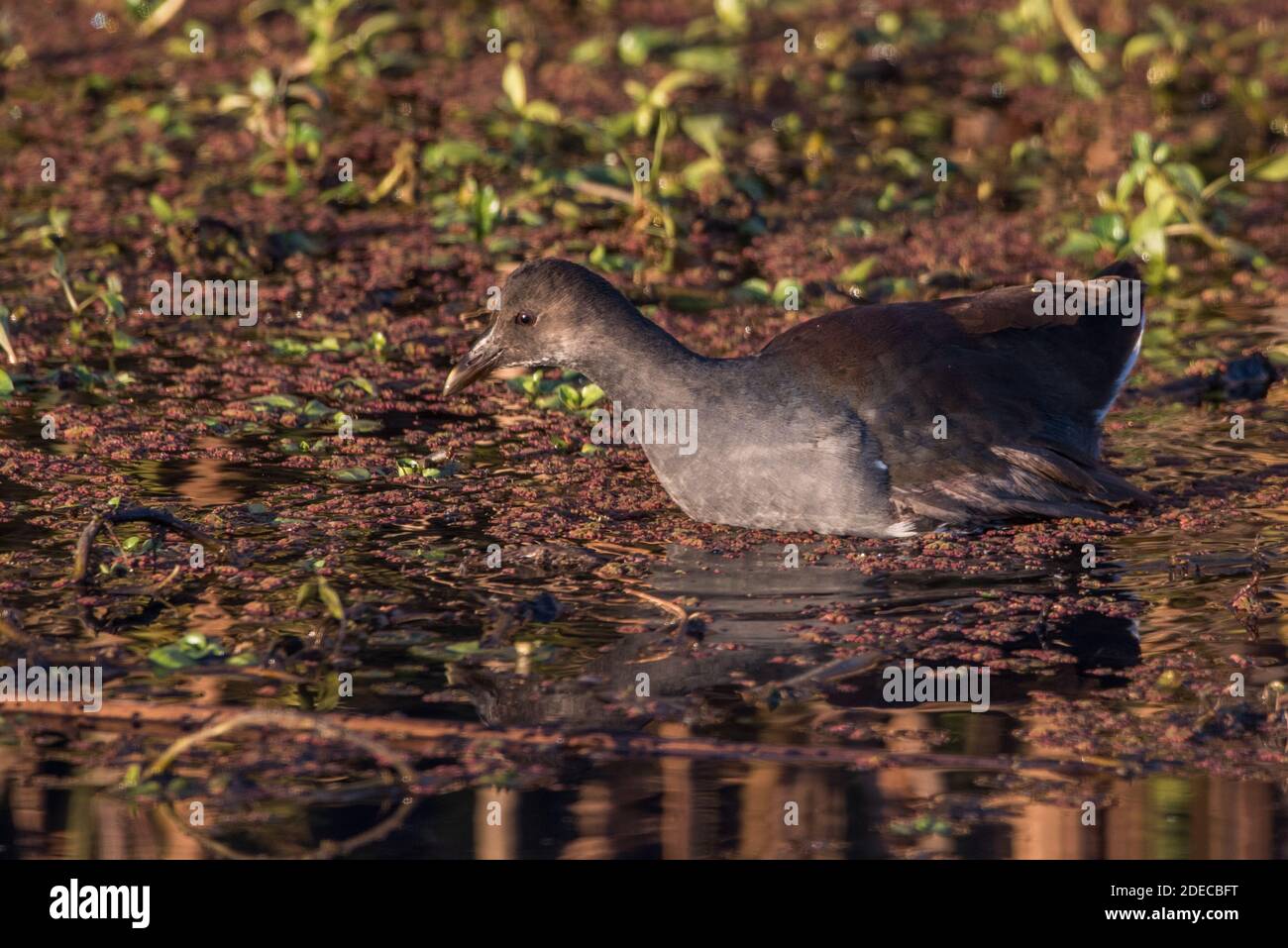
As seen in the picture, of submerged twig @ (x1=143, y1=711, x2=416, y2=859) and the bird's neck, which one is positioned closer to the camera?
submerged twig @ (x1=143, y1=711, x2=416, y2=859)

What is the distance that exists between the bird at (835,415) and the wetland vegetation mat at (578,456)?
0.18 metres

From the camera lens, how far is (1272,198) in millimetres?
11734

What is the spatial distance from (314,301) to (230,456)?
7.01ft

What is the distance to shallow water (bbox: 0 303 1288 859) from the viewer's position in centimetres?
520

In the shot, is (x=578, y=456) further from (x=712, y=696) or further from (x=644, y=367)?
(x=712, y=696)

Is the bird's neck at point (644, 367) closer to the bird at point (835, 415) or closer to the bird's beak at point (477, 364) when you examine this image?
the bird at point (835, 415)

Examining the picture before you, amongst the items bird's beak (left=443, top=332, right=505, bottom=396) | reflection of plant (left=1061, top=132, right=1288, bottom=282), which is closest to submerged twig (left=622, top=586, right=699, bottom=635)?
bird's beak (left=443, top=332, right=505, bottom=396)

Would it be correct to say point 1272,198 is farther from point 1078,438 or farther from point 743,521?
point 743,521

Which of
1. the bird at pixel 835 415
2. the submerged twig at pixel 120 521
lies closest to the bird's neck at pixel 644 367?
the bird at pixel 835 415

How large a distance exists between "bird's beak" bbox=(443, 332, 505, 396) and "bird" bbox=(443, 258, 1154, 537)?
0.01m

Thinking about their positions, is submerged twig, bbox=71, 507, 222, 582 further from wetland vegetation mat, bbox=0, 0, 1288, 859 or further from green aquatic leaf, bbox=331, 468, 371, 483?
green aquatic leaf, bbox=331, 468, 371, 483

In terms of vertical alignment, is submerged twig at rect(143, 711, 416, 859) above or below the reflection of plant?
below

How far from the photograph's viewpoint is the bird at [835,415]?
→ 23.5 ft

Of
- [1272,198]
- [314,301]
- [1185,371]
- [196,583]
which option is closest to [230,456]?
[196,583]
